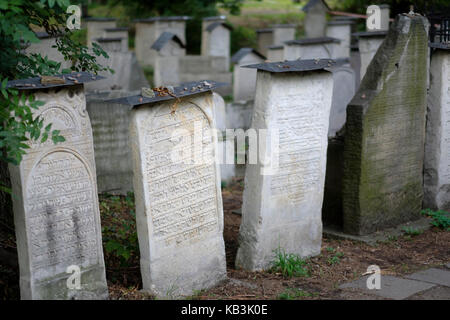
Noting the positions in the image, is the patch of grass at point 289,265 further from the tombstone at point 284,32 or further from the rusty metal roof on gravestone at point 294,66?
the tombstone at point 284,32

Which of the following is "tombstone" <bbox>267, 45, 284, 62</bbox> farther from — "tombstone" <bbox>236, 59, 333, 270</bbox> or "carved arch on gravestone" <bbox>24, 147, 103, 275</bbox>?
"carved arch on gravestone" <bbox>24, 147, 103, 275</bbox>

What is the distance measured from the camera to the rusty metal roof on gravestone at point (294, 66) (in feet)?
17.6

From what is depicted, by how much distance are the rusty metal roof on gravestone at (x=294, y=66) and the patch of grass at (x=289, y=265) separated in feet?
5.53

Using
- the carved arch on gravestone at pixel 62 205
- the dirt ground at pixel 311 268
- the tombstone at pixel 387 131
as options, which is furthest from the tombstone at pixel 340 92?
the carved arch on gravestone at pixel 62 205

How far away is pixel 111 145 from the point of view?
26.2ft

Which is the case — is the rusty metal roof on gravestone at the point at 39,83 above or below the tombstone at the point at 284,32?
below

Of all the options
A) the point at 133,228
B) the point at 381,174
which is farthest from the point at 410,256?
the point at 133,228

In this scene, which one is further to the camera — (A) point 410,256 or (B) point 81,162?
(A) point 410,256

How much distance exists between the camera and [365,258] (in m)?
6.02

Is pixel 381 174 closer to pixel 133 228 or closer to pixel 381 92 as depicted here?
pixel 381 92

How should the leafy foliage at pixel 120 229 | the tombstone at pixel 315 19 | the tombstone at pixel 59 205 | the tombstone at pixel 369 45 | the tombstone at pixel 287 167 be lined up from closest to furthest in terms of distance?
the tombstone at pixel 59 205
the leafy foliage at pixel 120 229
the tombstone at pixel 287 167
the tombstone at pixel 369 45
the tombstone at pixel 315 19

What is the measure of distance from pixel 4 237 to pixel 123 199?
7.14 feet

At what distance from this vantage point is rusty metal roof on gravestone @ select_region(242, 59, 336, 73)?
5.37 meters

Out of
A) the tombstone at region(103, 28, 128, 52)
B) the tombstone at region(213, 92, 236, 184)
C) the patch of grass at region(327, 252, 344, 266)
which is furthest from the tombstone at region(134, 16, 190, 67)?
the patch of grass at region(327, 252, 344, 266)
